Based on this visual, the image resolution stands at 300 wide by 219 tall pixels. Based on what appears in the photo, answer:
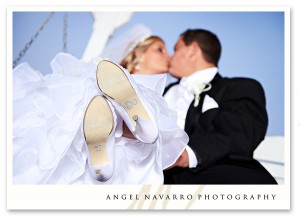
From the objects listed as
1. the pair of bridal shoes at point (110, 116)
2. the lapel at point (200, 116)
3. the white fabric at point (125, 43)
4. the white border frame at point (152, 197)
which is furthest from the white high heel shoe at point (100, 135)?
the white fabric at point (125, 43)

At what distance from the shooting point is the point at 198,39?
2.17 meters

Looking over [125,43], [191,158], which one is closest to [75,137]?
[191,158]

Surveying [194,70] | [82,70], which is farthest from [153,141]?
[194,70]

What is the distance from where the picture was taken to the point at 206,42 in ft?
7.13

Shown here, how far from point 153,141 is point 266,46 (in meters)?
1.17

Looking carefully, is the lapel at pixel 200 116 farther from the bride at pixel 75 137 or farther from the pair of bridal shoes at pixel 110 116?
the pair of bridal shoes at pixel 110 116

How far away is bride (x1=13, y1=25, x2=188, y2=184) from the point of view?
4.21 ft

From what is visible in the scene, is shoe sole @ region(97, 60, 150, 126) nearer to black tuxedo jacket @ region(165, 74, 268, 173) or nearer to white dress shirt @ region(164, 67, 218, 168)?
black tuxedo jacket @ region(165, 74, 268, 173)

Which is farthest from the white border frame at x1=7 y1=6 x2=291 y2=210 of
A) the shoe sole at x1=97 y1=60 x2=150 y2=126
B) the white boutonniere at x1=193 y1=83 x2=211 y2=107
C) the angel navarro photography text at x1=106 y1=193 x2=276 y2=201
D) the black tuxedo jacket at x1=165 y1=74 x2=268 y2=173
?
the shoe sole at x1=97 y1=60 x2=150 y2=126

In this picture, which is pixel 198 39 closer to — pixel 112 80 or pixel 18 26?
pixel 18 26

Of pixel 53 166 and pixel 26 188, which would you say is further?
pixel 26 188

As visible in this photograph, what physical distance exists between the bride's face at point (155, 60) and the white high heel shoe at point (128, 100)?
1020 millimetres
